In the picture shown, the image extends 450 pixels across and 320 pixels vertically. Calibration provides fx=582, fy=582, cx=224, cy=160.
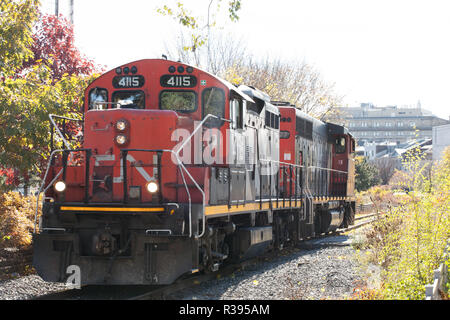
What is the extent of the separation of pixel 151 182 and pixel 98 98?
2.09 metres

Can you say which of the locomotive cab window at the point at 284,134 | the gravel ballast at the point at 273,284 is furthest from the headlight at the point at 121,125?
the locomotive cab window at the point at 284,134

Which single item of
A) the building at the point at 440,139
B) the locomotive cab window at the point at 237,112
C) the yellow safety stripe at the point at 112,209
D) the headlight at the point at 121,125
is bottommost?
the yellow safety stripe at the point at 112,209

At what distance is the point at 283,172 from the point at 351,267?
305 cm

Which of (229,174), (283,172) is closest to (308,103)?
(283,172)

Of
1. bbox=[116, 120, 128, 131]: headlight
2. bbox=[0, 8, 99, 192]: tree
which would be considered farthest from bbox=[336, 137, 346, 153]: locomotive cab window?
bbox=[116, 120, 128, 131]: headlight

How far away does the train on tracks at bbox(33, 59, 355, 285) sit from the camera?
8.34 m

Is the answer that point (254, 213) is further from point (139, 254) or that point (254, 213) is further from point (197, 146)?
point (139, 254)

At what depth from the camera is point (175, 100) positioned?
9.48 metres

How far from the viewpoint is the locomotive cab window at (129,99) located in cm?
949

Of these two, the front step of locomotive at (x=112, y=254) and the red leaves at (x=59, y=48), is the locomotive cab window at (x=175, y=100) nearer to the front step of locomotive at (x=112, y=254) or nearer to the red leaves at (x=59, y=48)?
the front step of locomotive at (x=112, y=254)

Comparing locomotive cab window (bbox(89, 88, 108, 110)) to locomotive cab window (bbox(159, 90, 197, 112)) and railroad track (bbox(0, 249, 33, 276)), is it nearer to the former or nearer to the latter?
locomotive cab window (bbox(159, 90, 197, 112))

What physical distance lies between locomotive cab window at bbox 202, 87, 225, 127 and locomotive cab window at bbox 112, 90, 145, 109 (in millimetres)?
1023

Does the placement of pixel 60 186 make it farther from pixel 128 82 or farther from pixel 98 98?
pixel 128 82

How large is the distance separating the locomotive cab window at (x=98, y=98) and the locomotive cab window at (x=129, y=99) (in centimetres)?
18
